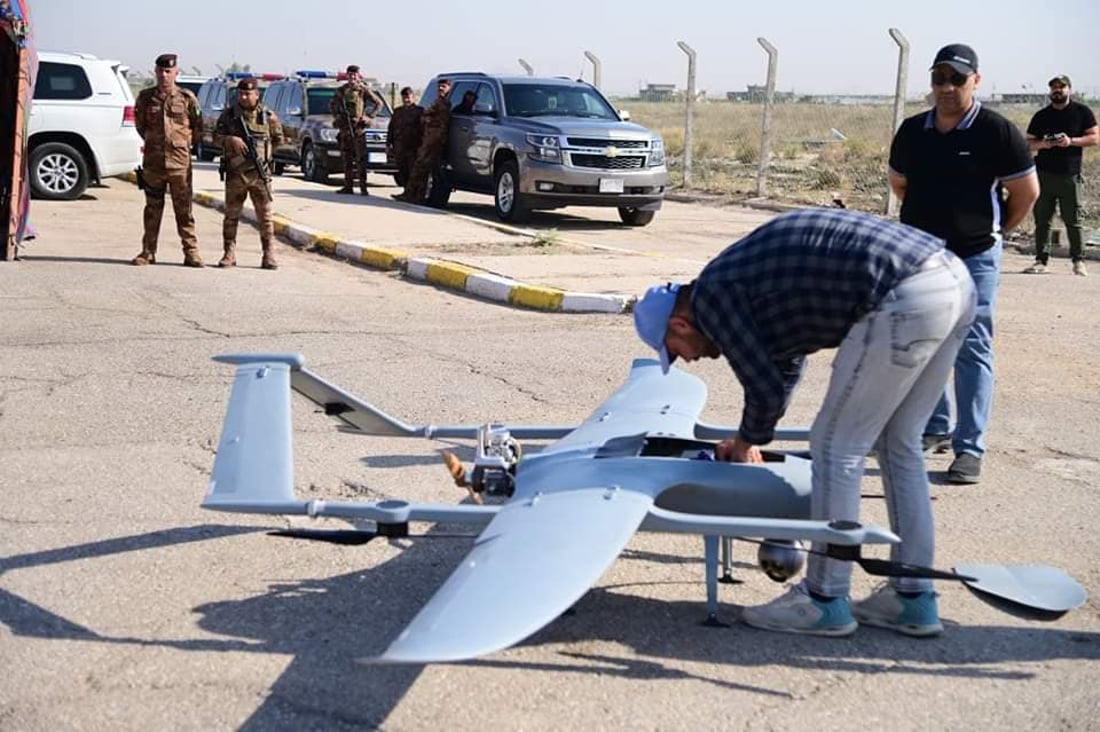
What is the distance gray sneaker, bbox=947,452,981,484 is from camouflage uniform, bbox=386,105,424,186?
46.8 ft

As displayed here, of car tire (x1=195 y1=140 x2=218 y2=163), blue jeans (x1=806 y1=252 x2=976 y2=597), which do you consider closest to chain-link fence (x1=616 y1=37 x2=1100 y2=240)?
blue jeans (x1=806 y1=252 x2=976 y2=597)

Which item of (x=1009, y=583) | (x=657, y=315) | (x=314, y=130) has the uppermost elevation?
(x=314, y=130)

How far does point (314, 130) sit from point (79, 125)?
6.22 meters

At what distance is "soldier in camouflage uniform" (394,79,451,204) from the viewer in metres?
18.0

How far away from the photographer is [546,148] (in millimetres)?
16078

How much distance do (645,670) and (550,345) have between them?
4989mm

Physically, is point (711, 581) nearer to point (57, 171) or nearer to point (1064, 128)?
point (1064, 128)

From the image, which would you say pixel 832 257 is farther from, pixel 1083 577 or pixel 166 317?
pixel 166 317

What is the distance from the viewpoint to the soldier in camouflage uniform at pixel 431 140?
59.2ft

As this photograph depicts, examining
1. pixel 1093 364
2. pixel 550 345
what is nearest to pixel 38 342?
pixel 550 345

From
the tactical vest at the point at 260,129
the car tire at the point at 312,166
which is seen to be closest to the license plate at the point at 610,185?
the tactical vest at the point at 260,129

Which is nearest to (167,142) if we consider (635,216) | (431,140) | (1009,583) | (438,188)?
(431,140)

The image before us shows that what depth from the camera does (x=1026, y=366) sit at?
8414mm

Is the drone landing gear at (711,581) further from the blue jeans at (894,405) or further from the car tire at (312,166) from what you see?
the car tire at (312,166)
